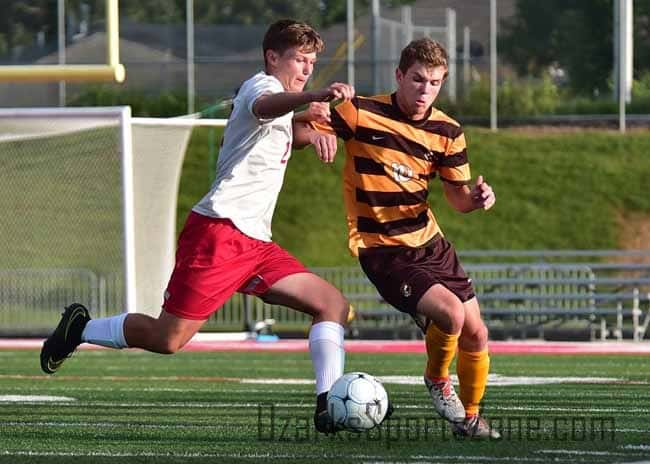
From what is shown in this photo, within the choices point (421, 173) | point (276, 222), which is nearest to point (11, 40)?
point (421, 173)

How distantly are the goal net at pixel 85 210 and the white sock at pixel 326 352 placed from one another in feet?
25.3

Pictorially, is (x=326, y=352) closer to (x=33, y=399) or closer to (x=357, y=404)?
(x=357, y=404)

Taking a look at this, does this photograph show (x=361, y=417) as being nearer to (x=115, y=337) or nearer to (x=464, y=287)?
(x=464, y=287)

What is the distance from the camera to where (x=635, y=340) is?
730 inches

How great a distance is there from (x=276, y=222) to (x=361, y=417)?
66.0 feet

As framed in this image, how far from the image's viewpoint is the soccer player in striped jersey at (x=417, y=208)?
657 cm

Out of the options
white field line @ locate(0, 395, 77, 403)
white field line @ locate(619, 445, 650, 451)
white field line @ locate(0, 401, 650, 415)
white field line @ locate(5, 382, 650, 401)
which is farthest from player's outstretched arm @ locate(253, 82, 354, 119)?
white field line @ locate(5, 382, 650, 401)

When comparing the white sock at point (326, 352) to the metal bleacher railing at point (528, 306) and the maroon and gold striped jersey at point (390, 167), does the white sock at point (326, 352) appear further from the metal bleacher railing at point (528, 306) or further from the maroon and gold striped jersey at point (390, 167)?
the metal bleacher railing at point (528, 306)

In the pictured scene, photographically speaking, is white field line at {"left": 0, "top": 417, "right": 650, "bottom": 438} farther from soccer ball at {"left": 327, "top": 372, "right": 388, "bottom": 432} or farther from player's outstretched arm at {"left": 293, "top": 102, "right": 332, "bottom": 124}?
player's outstretched arm at {"left": 293, "top": 102, "right": 332, "bottom": 124}

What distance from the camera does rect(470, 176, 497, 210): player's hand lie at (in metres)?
6.61

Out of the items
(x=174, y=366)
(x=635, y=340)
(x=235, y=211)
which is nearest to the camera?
(x=235, y=211)

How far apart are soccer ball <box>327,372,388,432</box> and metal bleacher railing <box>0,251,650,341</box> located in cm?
1249

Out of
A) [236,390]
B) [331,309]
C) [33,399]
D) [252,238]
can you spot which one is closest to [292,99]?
[252,238]

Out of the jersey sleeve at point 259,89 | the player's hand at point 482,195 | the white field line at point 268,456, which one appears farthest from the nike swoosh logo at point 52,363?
the player's hand at point 482,195
